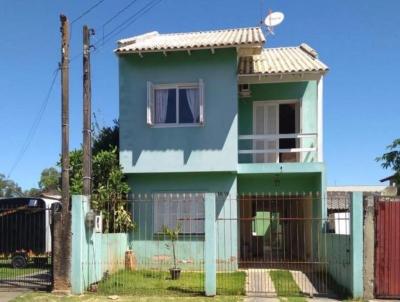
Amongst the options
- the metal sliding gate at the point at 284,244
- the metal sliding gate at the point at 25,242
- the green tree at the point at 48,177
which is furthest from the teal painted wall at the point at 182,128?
→ the green tree at the point at 48,177

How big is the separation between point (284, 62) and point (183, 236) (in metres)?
6.74

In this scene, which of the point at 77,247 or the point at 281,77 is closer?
the point at 77,247

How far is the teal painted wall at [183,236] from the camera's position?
50.7ft

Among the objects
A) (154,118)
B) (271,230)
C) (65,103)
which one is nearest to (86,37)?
(65,103)

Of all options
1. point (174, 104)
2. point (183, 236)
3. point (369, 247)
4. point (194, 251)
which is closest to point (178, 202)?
point (183, 236)

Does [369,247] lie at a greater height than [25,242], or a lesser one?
greater

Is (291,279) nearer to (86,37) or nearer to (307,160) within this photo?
(307,160)

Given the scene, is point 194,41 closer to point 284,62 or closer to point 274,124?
point 284,62

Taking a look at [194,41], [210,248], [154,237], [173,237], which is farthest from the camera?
[194,41]

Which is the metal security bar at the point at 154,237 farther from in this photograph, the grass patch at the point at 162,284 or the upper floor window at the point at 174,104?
the upper floor window at the point at 174,104

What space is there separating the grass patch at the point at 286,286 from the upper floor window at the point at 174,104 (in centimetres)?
523

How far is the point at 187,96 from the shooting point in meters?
16.0

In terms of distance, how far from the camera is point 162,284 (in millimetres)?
12703

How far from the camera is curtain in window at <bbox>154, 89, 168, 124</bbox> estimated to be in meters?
16.1
